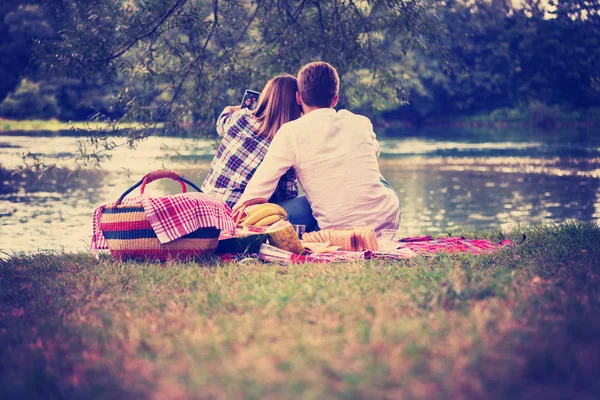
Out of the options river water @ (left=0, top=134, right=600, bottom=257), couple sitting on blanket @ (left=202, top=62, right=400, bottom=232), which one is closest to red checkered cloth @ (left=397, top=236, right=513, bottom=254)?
couple sitting on blanket @ (left=202, top=62, right=400, bottom=232)

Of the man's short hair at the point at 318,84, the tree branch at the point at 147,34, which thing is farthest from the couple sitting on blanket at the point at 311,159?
the tree branch at the point at 147,34

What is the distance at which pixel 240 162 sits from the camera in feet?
16.9

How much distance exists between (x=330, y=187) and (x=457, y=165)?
581 inches

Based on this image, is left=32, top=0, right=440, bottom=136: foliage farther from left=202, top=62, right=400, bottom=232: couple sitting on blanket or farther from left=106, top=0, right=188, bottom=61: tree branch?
left=202, top=62, right=400, bottom=232: couple sitting on blanket

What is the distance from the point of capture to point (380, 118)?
142ft

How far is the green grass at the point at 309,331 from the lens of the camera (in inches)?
80.0

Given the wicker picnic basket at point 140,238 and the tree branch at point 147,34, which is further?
the tree branch at point 147,34

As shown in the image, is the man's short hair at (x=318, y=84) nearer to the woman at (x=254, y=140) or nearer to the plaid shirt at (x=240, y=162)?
the woman at (x=254, y=140)

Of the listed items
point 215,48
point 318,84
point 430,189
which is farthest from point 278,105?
point 430,189

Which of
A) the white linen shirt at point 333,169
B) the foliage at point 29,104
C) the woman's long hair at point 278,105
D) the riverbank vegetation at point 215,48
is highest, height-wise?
the foliage at point 29,104

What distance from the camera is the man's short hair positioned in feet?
15.7

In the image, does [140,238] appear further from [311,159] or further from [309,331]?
[309,331]

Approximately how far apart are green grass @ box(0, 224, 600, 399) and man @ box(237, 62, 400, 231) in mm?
866

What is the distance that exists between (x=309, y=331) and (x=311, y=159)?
7.68 feet
